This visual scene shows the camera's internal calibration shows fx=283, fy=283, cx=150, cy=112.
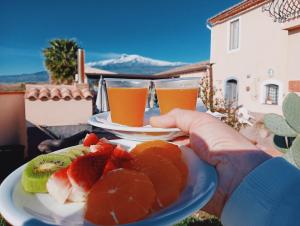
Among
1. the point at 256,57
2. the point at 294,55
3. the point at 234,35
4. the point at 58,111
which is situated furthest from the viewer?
the point at 234,35

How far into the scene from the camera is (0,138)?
20.9 ft

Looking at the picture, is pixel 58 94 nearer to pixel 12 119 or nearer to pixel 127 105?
pixel 12 119

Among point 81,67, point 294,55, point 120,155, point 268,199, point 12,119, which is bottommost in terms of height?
point 12,119

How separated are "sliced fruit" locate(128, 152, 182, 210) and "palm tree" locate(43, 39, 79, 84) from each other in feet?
93.2

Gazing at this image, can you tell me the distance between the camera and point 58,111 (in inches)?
253

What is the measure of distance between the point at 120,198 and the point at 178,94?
36.2 inches

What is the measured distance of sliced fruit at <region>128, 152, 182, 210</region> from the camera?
620 millimetres

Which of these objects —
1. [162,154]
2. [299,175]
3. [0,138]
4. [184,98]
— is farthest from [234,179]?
[0,138]

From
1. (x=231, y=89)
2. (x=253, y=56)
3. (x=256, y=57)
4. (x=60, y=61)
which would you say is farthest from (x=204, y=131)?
(x=60, y=61)

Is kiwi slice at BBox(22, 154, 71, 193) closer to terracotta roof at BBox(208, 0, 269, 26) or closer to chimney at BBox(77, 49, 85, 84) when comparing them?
chimney at BBox(77, 49, 85, 84)

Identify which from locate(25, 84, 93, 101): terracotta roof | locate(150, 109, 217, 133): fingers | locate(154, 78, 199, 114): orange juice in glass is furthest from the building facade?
locate(150, 109, 217, 133): fingers

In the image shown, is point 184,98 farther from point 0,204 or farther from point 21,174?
point 0,204

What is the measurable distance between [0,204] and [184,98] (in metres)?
1.04

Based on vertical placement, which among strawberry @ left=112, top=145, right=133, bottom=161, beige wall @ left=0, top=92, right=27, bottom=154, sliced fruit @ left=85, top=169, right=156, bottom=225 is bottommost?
beige wall @ left=0, top=92, right=27, bottom=154
